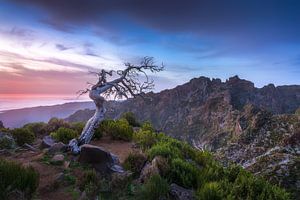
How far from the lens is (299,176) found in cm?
929

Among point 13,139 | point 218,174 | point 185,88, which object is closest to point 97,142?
point 13,139

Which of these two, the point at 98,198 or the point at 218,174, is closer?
the point at 98,198

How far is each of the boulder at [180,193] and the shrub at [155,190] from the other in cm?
21

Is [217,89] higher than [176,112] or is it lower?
higher

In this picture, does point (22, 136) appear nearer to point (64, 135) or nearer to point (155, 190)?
point (64, 135)

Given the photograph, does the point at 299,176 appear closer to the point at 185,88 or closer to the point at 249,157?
the point at 249,157

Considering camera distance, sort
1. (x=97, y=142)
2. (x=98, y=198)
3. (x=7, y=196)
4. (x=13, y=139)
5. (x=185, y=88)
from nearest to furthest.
Result: (x=7, y=196) < (x=98, y=198) < (x=13, y=139) < (x=97, y=142) < (x=185, y=88)

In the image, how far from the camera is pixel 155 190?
8039mm

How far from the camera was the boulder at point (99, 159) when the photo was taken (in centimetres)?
1053

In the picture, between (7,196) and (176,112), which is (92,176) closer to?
(7,196)

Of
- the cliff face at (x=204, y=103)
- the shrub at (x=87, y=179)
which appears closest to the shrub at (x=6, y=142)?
the shrub at (x=87, y=179)

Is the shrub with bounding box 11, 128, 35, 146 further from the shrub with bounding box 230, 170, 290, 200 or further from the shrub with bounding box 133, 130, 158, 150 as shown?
the shrub with bounding box 230, 170, 290, 200

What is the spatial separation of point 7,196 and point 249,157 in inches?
455

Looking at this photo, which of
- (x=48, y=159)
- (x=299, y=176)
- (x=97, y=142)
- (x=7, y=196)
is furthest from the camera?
(x=97, y=142)
